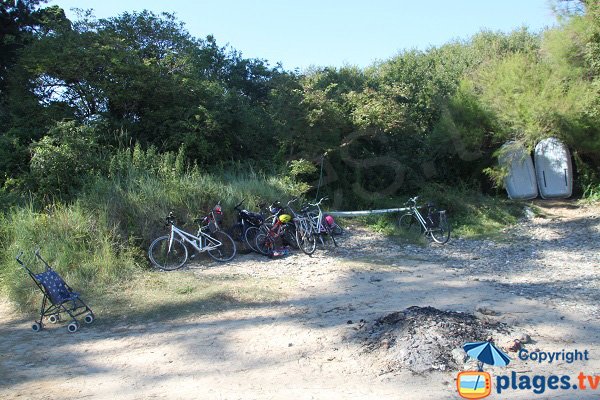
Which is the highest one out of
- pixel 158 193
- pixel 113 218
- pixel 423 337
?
pixel 158 193

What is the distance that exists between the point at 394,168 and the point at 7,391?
1297cm

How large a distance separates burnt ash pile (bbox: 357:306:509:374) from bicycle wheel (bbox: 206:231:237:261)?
16.0 feet

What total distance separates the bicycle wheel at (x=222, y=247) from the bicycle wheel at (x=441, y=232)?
484 centimetres

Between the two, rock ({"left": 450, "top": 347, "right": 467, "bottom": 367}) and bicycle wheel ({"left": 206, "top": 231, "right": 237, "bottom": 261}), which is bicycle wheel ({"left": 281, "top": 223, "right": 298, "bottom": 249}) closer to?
bicycle wheel ({"left": 206, "top": 231, "right": 237, "bottom": 261})

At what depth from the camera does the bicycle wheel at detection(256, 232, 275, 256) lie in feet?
32.5

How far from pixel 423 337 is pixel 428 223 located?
765 centimetres

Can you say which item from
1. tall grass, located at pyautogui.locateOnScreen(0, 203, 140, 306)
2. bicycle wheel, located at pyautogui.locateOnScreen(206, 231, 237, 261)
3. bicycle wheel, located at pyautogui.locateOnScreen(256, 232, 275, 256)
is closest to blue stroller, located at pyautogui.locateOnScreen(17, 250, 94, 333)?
tall grass, located at pyautogui.locateOnScreen(0, 203, 140, 306)

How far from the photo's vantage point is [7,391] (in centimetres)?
421

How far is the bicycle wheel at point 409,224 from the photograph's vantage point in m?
12.1

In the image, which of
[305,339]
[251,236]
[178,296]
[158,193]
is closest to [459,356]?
[305,339]

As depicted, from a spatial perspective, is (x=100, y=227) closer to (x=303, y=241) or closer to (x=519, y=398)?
(x=303, y=241)

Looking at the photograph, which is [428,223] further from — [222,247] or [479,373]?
→ [479,373]

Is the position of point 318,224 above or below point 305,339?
above

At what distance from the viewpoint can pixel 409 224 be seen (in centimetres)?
1238
